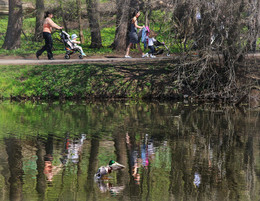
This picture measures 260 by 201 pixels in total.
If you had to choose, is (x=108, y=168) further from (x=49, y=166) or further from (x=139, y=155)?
(x=139, y=155)

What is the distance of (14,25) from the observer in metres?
26.3

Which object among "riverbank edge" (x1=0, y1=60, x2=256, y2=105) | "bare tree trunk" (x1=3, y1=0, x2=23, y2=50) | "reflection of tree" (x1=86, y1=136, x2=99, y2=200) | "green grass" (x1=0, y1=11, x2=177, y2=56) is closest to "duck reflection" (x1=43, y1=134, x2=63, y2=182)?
"reflection of tree" (x1=86, y1=136, x2=99, y2=200)

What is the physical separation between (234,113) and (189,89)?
3305 millimetres

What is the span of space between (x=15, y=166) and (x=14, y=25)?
1920 centimetres

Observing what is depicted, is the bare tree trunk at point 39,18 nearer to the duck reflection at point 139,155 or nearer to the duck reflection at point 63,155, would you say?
the duck reflection at point 63,155

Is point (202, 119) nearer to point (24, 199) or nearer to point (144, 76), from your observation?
point (144, 76)

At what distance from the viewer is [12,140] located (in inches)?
409

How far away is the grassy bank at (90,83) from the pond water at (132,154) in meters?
2.86

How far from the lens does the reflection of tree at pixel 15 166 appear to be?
684 cm

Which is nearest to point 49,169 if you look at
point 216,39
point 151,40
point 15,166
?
point 15,166

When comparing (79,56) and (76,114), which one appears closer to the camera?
(76,114)

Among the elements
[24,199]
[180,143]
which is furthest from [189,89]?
[24,199]

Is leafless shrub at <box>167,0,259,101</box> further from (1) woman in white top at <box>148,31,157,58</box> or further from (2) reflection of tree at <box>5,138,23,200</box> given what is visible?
(2) reflection of tree at <box>5,138,23,200</box>

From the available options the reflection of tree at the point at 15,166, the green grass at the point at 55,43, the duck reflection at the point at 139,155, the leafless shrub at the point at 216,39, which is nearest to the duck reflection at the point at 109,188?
the duck reflection at the point at 139,155
